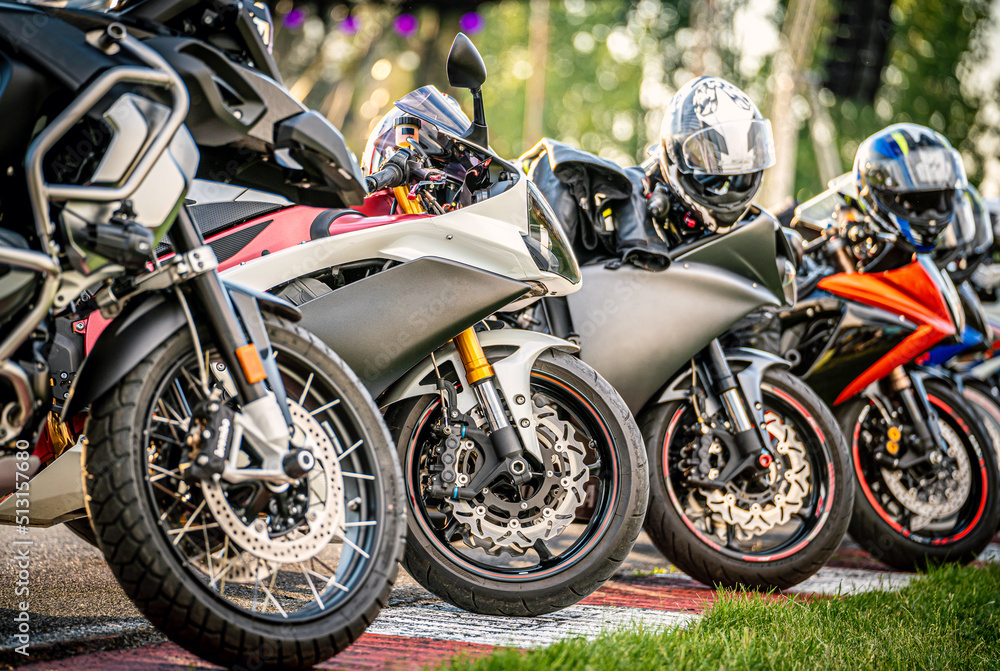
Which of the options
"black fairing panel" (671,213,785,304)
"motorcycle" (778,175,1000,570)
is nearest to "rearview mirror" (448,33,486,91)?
"black fairing panel" (671,213,785,304)

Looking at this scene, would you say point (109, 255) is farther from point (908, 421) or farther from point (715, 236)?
point (908, 421)

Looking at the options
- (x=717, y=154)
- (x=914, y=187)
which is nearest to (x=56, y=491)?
(x=717, y=154)

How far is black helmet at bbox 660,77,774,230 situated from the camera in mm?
3904

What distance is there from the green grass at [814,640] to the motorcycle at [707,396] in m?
0.45

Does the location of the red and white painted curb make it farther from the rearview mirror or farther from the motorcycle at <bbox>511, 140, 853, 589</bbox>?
the rearview mirror

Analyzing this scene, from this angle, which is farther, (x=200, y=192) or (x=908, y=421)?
(x=908, y=421)

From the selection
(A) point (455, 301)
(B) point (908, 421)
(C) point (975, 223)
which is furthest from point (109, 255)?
(C) point (975, 223)

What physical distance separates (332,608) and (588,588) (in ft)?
3.54

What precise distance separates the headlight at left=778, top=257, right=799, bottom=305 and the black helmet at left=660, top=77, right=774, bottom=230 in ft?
0.92

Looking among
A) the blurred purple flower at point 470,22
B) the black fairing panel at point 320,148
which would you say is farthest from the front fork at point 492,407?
the blurred purple flower at point 470,22

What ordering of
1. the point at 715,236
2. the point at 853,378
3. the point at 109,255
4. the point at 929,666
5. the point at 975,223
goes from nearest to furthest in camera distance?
1. the point at 109,255
2. the point at 929,666
3. the point at 715,236
4. the point at 853,378
5. the point at 975,223

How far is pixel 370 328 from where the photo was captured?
2785 millimetres

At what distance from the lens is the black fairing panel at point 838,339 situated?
452 centimetres

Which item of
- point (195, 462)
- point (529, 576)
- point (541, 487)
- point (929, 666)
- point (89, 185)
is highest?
point (89, 185)
